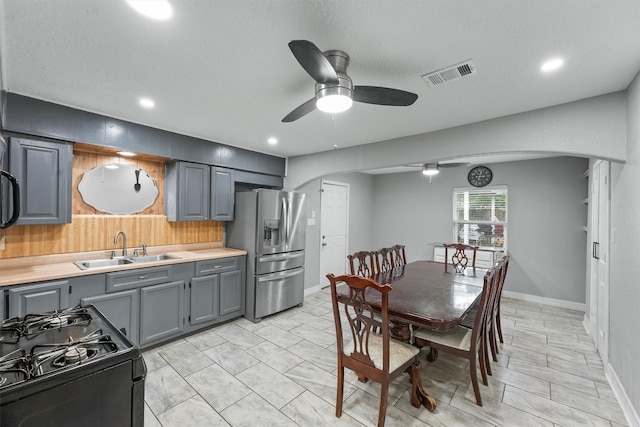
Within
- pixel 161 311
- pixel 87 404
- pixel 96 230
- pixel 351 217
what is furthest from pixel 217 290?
pixel 351 217

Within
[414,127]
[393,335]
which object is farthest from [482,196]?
[393,335]

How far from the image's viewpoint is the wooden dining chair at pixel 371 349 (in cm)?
179

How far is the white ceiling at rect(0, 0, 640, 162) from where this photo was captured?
52.4 inches

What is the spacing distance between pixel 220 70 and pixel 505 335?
4110 millimetres

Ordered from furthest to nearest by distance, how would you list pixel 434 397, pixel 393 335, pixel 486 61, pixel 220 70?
pixel 393 335 → pixel 434 397 → pixel 220 70 → pixel 486 61

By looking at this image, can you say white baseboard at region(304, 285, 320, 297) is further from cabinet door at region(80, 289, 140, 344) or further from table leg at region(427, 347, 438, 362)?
cabinet door at region(80, 289, 140, 344)

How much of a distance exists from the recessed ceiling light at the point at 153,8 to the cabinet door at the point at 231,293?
2.83 meters

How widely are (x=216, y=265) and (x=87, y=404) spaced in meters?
2.62

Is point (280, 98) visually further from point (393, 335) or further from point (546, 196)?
point (546, 196)

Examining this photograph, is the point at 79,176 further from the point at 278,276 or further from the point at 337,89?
the point at 337,89

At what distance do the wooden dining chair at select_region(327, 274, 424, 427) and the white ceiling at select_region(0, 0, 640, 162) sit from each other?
1430 millimetres

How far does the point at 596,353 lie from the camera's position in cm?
295

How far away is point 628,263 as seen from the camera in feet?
6.69

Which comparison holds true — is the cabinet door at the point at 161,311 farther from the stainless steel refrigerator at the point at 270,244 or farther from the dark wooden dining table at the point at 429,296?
the dark wooden dining table at the point at 429,296
